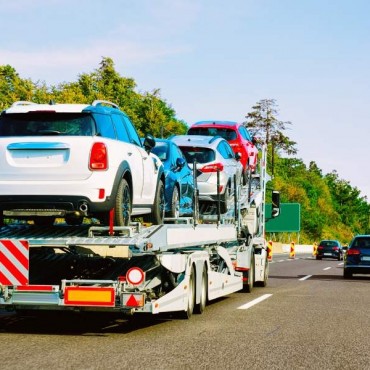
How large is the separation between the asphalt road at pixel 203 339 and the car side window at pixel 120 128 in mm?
2381

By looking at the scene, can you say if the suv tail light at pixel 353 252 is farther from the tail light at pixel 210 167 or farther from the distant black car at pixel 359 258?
the tail light at pixel 210 167

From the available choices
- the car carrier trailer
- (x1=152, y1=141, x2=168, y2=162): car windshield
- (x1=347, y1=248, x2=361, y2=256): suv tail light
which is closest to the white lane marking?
the car carrier trailer

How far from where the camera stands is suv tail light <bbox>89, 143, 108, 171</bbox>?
10594 mm

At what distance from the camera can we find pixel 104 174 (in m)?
10.6

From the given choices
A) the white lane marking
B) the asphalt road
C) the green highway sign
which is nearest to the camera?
the asphalt road

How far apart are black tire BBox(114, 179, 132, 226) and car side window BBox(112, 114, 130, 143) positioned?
70cm

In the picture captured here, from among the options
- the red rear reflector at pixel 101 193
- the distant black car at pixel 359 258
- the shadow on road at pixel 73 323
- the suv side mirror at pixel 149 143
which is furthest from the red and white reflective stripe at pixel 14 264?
the distant black car at pixel 359 258

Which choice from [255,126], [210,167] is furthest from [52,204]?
[255,126]

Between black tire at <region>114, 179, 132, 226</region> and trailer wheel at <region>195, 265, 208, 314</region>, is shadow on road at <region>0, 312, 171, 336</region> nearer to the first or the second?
trailer wheel at <region>195, 265, 208, 314</region>

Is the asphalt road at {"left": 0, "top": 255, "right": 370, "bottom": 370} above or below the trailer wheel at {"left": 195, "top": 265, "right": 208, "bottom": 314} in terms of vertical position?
below

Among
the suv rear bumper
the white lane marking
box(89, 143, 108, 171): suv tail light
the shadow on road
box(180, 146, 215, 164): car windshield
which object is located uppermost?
box(180, 146, 215, 164): car windshield

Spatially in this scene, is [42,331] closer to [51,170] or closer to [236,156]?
[51,170]

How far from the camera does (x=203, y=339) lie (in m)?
10.5

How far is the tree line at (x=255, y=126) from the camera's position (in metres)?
68.2
